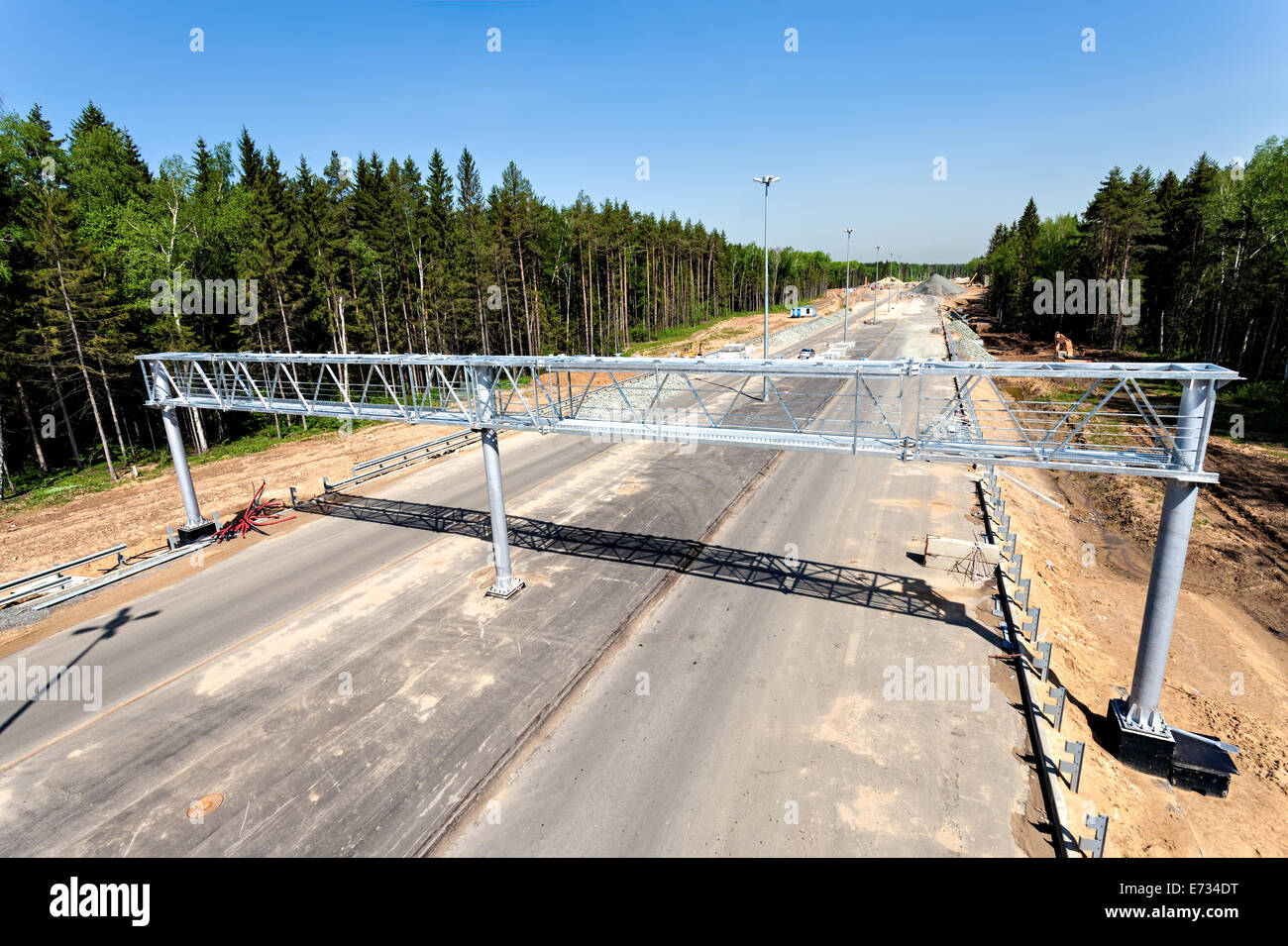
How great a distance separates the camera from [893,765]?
33.8ft

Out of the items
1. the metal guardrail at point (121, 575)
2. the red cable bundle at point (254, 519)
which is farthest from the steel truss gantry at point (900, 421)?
the metal guardrail at point (121, 575)

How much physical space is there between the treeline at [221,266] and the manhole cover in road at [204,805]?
30878 millimetres

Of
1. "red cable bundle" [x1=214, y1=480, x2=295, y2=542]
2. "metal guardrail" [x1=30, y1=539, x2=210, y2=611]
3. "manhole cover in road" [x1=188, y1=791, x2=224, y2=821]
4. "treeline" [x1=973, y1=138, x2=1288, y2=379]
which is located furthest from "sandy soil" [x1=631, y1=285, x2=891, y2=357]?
"manhole cover in road" [x1=188, y1=791, x2=224, y2=821]

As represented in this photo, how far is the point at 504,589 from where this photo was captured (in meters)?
16.6

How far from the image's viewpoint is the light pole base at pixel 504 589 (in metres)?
16.6

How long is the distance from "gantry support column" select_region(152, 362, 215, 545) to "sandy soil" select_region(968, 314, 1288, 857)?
1043 inches

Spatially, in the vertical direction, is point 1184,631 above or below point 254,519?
below

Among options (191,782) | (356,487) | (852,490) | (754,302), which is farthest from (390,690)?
(754,302)

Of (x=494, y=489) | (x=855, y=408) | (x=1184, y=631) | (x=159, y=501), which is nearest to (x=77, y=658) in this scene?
(x=494, y=489)

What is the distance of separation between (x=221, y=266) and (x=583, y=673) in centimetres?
3934

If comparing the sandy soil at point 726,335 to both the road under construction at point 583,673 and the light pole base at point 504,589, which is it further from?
the light pole base at point 504,589

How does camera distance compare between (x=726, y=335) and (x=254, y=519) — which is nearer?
(x=254, y=519)

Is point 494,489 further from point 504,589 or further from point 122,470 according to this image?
point 122,470
